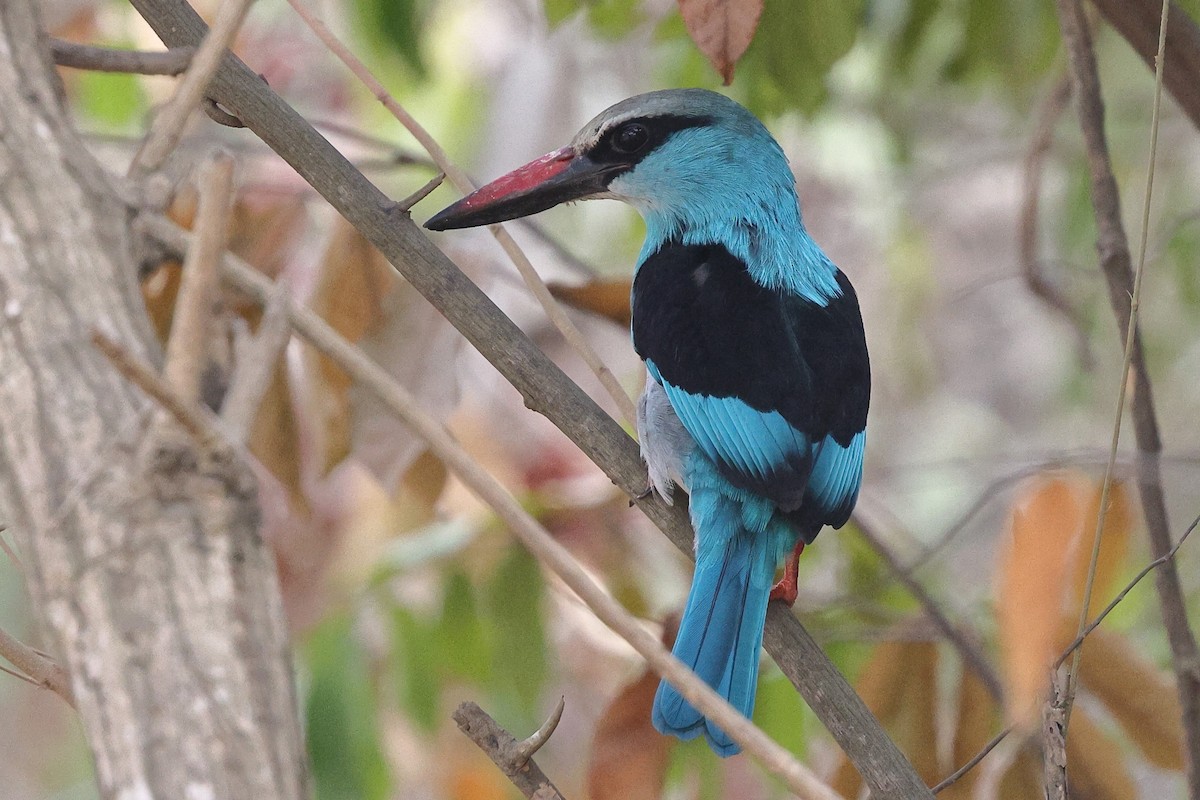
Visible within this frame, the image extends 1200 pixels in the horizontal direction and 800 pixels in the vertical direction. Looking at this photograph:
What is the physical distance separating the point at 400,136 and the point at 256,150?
48.5 inches

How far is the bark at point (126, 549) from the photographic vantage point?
806mm

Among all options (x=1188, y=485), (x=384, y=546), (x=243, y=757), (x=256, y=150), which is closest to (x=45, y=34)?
(x=243, y=757)

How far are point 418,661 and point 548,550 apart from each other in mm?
1929

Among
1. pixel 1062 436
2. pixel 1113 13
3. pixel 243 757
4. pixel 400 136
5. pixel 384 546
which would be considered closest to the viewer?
pixel 243 757

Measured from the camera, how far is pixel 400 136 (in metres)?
4.66

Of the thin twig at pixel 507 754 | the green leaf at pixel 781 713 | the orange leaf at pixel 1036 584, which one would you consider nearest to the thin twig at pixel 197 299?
the thin twig at pixel 507 754

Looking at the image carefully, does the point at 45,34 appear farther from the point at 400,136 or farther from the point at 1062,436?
the point at 1062,436

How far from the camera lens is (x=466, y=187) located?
6.98ft

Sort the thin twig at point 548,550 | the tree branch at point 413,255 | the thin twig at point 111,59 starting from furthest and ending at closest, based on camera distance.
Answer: the tree branch at point 413,255 → the thin twig at point 111,59 → the thin twig at point 548,550

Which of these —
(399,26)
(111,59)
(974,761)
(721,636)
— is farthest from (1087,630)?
(399,26)

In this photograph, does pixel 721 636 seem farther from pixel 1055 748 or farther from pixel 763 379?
pixel 1055 748

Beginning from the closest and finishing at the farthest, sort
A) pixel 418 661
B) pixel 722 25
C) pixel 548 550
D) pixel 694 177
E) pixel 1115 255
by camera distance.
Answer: pixel 548 550
pixel 722 25
pixel 1115 255
pixel 694 177
pixel 418 661

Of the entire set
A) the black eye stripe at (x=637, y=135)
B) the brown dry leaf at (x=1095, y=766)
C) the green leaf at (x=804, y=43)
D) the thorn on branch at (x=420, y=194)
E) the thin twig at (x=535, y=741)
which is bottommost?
the thin twig at (x=535, y=741)

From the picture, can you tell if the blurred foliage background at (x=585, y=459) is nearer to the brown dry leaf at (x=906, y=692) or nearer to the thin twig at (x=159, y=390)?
the brown dry leaf at (x=906, y=692)
